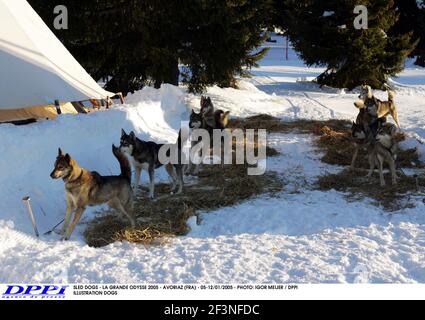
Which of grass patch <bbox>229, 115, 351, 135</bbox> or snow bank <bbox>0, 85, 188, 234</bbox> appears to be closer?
snow bank <bbox>0, 85, 188, 234</bbox>

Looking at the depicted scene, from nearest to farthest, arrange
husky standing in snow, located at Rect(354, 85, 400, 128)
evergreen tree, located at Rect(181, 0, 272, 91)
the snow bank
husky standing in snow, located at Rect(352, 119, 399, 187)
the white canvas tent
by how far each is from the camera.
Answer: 1. the snow bank
2. husky standing in snow, located at Rect(352, 119, 399, 187)
3. the white canvas tent
4. husky standing in snow, located at Rect(354, 85, 400, 128)
5. evergreen tree, located at Rect(181, 0, 272, 91)

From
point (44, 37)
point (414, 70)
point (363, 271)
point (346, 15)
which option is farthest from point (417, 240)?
point (414, 70)

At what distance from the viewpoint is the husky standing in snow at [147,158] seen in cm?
745

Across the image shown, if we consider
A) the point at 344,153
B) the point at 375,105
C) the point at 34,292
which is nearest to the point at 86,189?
the point at 34,292

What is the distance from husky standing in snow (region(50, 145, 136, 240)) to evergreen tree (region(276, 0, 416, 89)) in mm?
15337

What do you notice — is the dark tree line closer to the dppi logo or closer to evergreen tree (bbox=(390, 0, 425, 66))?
the dppi logo

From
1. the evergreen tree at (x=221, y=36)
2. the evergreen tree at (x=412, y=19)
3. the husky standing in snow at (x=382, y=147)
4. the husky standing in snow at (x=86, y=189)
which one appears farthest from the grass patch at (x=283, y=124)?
the evergreen tree at (x=412, y=19)

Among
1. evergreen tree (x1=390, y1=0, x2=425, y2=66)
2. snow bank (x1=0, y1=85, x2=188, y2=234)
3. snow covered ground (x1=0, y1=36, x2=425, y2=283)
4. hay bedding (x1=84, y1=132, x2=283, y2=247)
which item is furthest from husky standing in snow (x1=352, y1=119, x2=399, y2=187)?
evergreen tree (x1=390, y1=0, x2=425, y2=66)

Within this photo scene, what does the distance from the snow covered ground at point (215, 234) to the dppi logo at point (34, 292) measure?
0.20m

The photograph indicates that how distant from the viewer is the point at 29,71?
9352 millimetres

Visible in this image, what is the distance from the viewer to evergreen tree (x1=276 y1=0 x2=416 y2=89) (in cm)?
1923

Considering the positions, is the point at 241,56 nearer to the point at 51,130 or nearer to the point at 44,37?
the point at 44,37

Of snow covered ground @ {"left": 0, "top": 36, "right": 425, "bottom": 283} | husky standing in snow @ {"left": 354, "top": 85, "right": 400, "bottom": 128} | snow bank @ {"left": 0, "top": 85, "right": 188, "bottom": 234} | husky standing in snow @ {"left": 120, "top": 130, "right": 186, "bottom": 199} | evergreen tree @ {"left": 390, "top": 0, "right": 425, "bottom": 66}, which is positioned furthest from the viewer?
evergreen tree @ {"left": 390, "top": 0, "right": 425, "bottom": 66}

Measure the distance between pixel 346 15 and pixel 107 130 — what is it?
1439 centimetres
